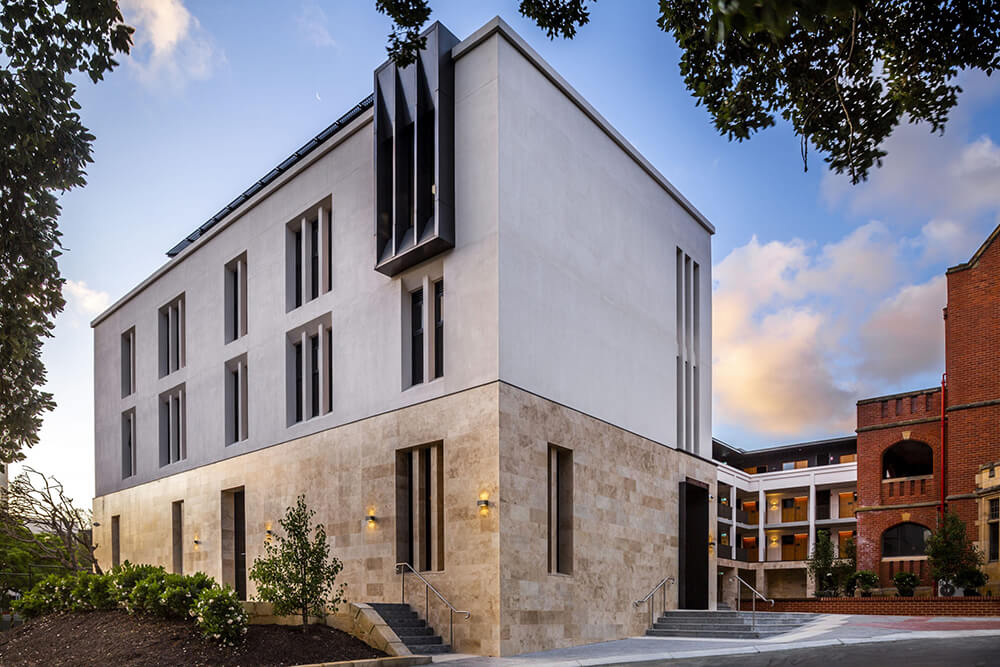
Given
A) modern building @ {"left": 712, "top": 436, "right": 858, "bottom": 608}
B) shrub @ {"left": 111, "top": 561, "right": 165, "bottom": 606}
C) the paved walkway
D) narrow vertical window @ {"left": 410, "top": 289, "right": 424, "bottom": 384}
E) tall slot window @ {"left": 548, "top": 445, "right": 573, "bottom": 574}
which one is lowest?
modern building @ {"left": 712, "top": 436, "right": 858, "bottom": 608}

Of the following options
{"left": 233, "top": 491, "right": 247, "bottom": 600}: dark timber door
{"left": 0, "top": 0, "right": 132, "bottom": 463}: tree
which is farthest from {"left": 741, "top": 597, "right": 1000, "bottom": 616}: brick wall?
{"left": 0, "top": 0, "right": 132, "bottom": 463}: tree

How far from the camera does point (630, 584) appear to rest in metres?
18.8

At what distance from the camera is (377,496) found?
17.5 metres

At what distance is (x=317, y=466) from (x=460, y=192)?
743 centimetres

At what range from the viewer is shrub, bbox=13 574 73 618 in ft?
58.5

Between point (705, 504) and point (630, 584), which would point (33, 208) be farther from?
point (705, 504)

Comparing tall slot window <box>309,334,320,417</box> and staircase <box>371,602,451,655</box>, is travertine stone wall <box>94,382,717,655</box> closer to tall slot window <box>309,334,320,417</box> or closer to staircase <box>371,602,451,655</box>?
staircase <box>371,602,451,655</box>

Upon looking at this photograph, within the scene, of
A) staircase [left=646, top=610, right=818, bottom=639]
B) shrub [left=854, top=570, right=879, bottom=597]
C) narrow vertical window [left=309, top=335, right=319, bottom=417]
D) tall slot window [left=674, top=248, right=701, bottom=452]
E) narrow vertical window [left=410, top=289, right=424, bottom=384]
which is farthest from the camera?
shrub [left=854, top=570, right=879, bottom=597]

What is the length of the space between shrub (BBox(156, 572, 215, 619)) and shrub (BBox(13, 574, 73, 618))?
4375 millimetres

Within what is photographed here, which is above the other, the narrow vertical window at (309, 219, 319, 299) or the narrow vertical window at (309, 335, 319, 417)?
the narrow vertical window at (309, 219, 319, 299)

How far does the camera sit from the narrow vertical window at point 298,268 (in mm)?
21750

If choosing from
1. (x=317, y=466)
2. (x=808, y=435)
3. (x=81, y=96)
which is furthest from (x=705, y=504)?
(x=808, y=435)

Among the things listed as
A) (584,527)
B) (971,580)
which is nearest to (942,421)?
(971,580)

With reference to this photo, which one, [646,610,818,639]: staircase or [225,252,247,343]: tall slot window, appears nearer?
[646,610,818,639]: staircase
